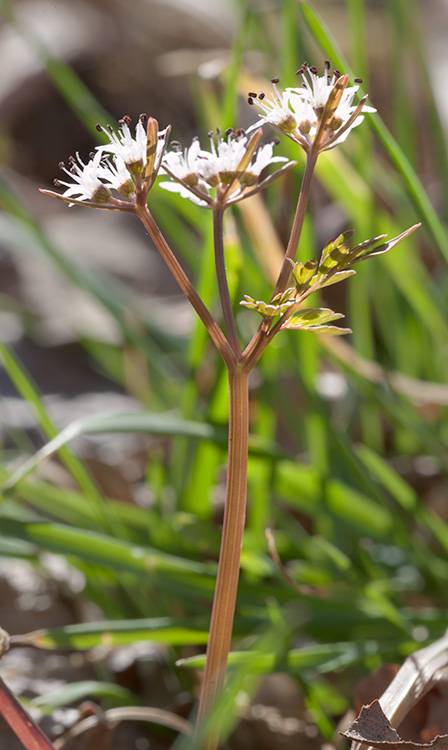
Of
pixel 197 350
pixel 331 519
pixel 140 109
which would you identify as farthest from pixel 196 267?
pixel 140 109

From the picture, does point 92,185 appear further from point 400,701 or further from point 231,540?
point 400,701

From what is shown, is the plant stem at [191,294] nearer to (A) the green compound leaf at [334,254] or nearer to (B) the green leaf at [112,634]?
(A) the green compound leaf at [334,254]

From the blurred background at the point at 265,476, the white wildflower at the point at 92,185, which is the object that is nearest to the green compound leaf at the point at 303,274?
the white wildflower at the point at 92,185

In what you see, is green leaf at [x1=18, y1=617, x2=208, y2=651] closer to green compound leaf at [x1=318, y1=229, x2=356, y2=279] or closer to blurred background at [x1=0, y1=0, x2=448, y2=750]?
blurred background at [x1=0, y1=0, x2=448, y2=750]

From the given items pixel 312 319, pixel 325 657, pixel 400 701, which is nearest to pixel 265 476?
pixel 325 657

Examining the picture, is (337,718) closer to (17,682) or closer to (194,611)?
(194,611)
